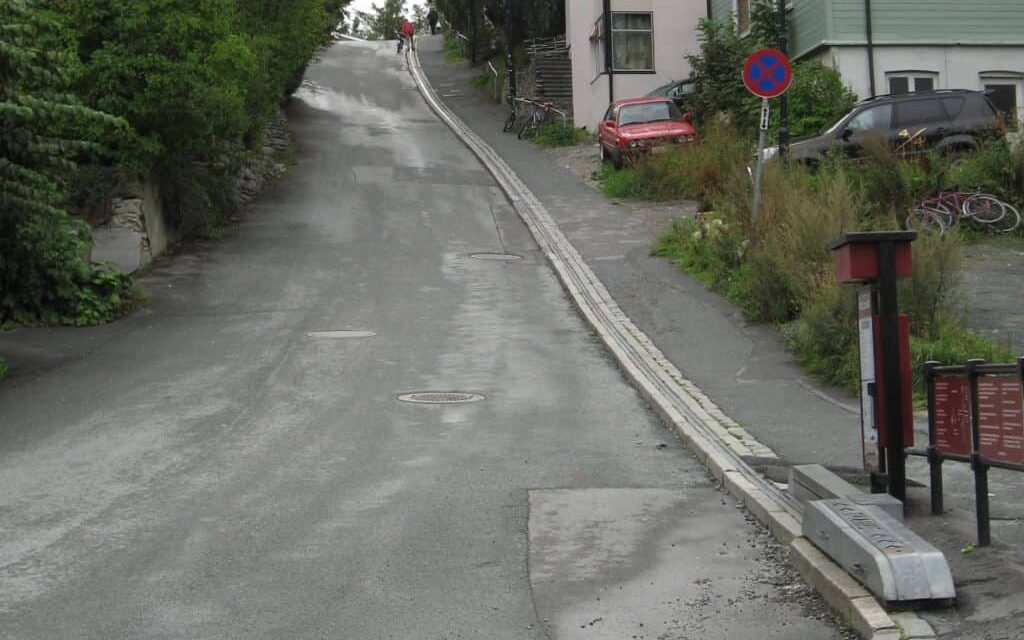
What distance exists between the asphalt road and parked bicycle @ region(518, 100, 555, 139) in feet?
68.0

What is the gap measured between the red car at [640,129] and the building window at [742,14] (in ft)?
13.0

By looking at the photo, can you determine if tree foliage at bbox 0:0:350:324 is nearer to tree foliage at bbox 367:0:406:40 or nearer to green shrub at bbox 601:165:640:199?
green shrub at bbox 601:165:640:199

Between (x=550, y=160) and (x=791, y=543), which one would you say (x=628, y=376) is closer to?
(x=791, y=543)

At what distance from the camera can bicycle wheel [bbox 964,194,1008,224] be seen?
71.2 ft

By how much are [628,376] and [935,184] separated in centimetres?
962

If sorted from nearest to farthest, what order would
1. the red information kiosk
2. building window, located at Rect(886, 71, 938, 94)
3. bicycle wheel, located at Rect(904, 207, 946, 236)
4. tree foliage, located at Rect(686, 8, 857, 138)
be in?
the red information kiosk < bicycle wheel, located at Rect(904, 207, 946, 236) < tree foliage, located at Rect(686, 8, 857, 138) < building window, located at Rect(886, 71, 938, 94)

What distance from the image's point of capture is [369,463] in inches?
435

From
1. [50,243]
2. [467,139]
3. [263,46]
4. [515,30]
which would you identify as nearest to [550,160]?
[467,139]

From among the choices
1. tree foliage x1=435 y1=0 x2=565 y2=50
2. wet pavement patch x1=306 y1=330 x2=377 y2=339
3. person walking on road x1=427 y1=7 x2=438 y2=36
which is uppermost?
person walking on road x1=427 y1=7 x2=438 y2=36

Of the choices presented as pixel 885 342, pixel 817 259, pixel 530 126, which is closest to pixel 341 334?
pixel 817 259

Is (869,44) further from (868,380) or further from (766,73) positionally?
(868,380)

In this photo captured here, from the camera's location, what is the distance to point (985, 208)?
21750 millimetres

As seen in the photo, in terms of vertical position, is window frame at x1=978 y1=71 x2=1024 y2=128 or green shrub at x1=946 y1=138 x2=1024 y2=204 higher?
window frame at x1=978 y1=71 x2=1024 y2=128

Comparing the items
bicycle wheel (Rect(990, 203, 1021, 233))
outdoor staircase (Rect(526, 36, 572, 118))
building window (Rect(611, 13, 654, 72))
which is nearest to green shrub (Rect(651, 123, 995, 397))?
bicycle wheel (Rect(990, 203, 1021, 233))
